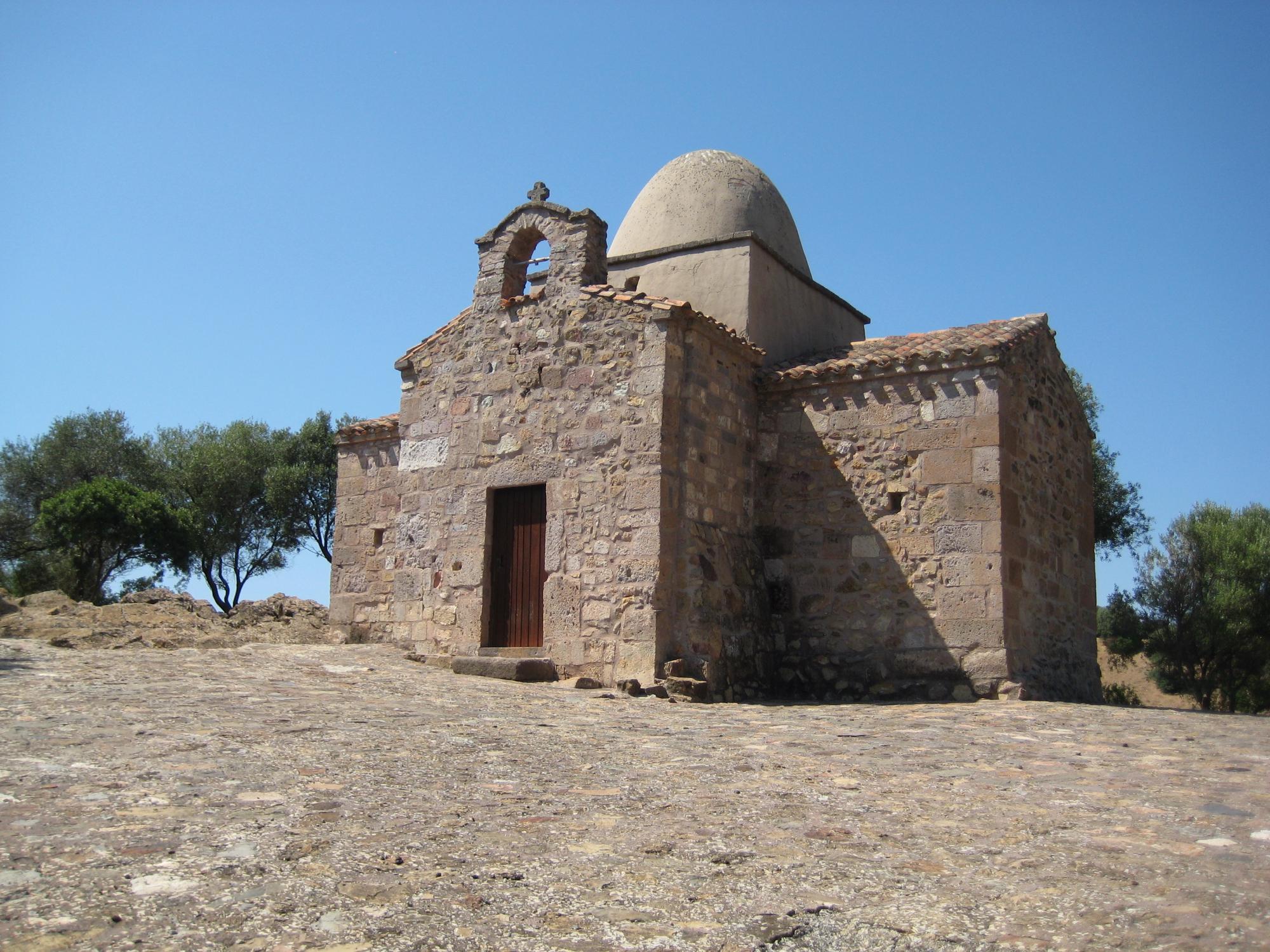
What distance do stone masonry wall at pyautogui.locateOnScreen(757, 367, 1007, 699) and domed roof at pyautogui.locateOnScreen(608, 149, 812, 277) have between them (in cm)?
332

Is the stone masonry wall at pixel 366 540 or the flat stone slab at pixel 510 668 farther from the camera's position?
the stone masonry wall at pixel 366 540

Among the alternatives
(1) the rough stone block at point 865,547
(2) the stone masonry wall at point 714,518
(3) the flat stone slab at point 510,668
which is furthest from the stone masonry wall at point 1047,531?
(3) the flat stone slab at point 510,668

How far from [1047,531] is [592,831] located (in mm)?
9156

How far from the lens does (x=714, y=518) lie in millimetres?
11898

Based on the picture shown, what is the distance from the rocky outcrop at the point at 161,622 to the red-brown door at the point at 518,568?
2774mm

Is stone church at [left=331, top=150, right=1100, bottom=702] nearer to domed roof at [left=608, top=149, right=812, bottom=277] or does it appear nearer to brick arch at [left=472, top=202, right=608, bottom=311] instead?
brick arch at [left=472, top=202, right=608, bottom=311]

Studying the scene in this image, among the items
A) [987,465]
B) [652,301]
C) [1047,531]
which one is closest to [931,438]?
[987,465]

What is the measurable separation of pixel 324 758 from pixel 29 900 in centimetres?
239

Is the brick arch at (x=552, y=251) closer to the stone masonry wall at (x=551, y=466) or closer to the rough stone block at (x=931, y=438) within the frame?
the stone masonry wall at (x=551, y=466)

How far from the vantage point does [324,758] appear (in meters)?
6.25

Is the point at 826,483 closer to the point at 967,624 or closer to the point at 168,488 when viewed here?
the point at 967,624

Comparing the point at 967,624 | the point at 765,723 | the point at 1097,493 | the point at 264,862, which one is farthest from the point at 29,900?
the point at 1097,493

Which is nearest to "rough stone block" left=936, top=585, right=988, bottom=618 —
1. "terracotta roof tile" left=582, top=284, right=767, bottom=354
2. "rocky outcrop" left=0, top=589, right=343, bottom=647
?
"terracotta roof tile" left=582, top=284, right=767, bottom=354

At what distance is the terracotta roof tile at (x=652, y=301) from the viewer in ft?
37.9
